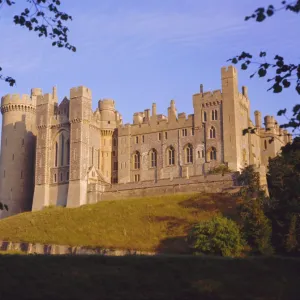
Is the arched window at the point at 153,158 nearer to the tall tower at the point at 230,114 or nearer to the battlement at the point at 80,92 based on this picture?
the tall tower at the point at 230,114

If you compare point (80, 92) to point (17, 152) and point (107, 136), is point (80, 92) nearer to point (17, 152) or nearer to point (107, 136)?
point (107, 136)

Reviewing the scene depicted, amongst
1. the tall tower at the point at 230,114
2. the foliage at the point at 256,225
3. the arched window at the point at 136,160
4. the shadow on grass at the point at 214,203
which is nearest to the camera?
the foliage at the point at 256,225

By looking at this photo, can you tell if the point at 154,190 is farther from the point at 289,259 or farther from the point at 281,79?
the point at 281,79

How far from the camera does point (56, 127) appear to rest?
81.9 meters

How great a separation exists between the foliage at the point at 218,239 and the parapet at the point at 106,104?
134ft

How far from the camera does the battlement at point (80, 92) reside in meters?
80.2

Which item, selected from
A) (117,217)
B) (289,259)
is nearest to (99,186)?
(117,217)

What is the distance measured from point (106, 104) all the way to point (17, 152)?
1470 cm

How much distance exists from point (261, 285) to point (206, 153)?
55.0 metres

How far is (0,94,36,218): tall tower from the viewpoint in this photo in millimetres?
83750

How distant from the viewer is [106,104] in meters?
86.4

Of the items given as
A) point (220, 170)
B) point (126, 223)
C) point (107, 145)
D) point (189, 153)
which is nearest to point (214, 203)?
point (126, 223)

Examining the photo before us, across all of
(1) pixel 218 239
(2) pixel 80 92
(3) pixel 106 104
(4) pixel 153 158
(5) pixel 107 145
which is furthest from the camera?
(3) pixel 106 104

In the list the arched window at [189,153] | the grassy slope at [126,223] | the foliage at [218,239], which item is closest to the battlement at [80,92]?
the arched window at [189,153]
